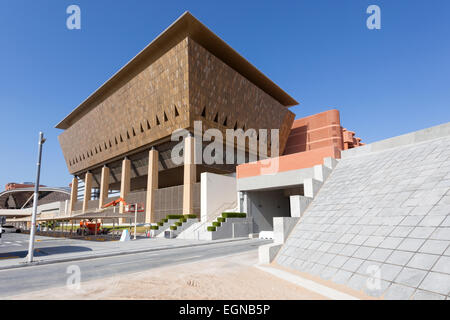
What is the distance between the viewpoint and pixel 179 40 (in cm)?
3878

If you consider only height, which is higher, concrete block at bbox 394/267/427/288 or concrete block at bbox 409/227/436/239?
concrete block at bbox 409/227/436/239

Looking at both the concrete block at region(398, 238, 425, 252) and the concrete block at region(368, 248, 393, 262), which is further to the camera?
the concrete block at region(368, 248, 393, 262)

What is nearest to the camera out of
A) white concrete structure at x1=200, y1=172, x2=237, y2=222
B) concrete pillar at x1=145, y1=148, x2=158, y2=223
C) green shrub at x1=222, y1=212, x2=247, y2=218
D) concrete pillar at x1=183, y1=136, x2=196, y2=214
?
green shrub at x1=222, y1=212, x2=247, y2=218

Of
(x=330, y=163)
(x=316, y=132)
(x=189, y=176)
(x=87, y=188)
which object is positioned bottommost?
(x=330, y=163)

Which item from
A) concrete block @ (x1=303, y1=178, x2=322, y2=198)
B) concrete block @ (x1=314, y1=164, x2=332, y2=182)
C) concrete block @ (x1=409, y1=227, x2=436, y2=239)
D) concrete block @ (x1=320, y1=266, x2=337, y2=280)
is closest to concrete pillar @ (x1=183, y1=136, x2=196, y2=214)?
concrete block @ (x1=314, y1=164, x2=332, y2=182)

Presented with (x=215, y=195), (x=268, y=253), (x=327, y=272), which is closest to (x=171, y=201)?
(x=215, y=195)

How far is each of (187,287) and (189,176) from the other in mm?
32023

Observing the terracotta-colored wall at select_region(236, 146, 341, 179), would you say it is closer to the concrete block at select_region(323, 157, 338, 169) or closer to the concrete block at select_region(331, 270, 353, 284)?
the concrete block at select_region(323, 157, 338, 169)

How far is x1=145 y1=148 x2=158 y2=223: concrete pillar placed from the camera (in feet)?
145

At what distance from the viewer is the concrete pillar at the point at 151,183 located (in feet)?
145

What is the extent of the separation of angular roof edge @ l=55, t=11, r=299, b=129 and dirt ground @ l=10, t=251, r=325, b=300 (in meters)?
34.8

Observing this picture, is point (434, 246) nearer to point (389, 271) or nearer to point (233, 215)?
point (389, 271)

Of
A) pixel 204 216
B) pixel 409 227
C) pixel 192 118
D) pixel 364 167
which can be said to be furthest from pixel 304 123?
pixel 409 227
